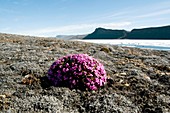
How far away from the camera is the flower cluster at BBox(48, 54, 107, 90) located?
34.8 feet

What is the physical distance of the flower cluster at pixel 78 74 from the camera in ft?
34.8

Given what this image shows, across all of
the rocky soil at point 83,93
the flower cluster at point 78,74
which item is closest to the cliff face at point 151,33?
the rocky soil at point 83,93

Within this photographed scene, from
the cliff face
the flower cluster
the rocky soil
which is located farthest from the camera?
the cliff face

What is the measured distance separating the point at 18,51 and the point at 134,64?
315 inches

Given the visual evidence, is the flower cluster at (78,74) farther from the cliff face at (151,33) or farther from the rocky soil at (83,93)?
the cliff face at (151,33)

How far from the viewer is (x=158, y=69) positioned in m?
14.8

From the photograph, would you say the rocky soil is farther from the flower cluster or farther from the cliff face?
the cliff face

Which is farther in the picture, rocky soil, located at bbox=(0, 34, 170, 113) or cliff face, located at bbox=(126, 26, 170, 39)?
cliff face, located at bbox=(126, 26, 170, 39)

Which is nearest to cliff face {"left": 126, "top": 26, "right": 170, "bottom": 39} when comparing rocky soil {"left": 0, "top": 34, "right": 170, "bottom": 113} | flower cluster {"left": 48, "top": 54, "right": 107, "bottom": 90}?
rocky soil {"left": 0, "top": 34, "right": 170, "bottom": 113}

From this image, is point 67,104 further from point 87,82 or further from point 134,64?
point 134,64

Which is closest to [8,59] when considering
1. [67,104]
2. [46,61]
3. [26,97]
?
[46,61]

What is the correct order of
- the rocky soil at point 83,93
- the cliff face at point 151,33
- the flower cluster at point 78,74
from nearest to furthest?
the rocky soil at point 83,93
the flower cluster at point 78,74
the cliff face at point 151,33

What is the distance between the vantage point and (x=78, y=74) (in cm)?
1061

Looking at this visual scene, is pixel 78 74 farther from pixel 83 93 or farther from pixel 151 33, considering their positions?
pixel 151 33
